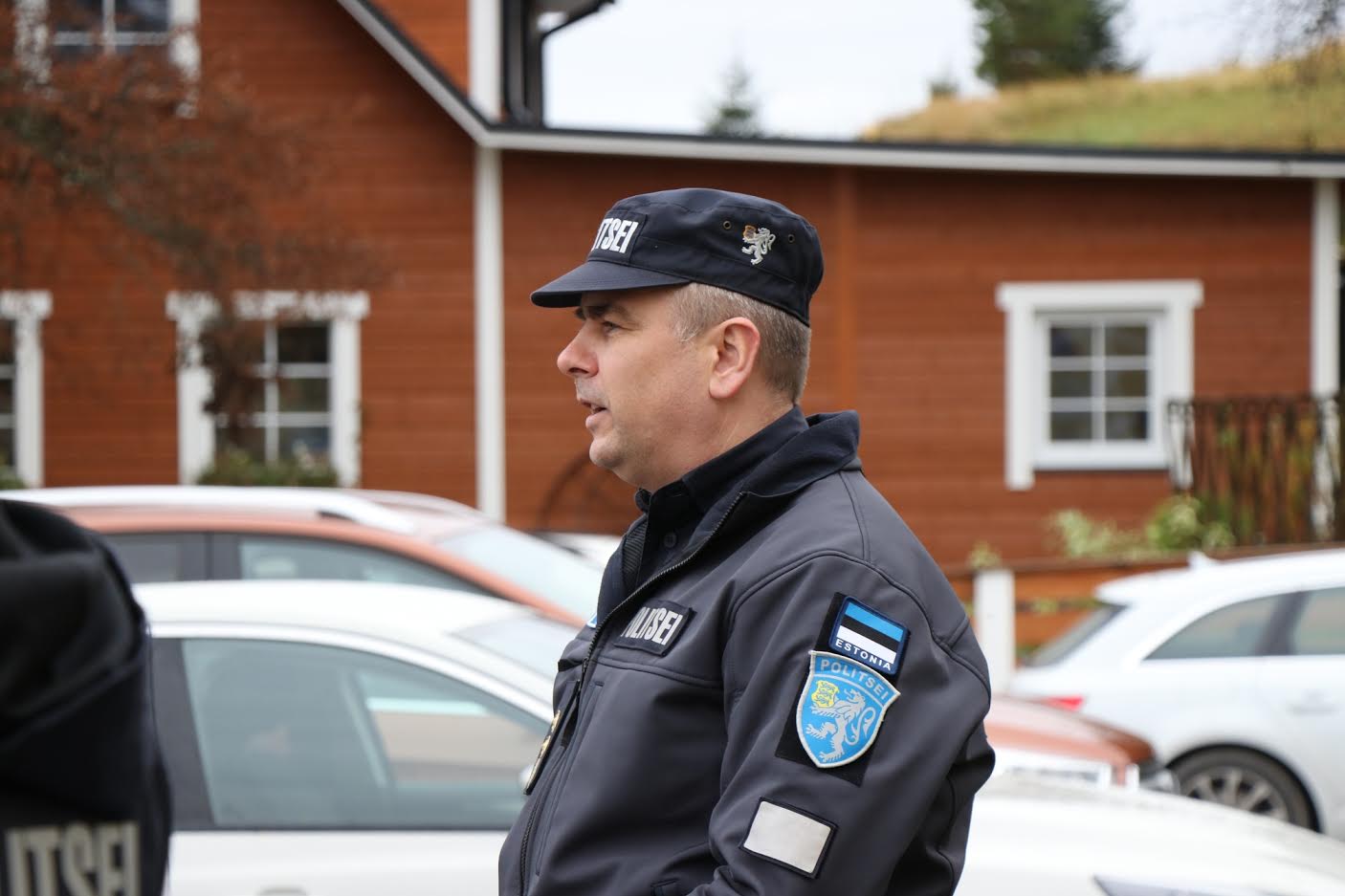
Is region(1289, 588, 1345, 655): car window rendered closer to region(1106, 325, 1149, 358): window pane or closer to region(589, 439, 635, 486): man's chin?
region(589, 439, 635, 486): man's chin

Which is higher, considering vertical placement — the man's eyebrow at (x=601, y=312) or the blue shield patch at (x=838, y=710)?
the man's eyebrow at (x=601, y=312)

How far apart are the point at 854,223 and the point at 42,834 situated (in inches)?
531

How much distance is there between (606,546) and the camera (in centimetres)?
852

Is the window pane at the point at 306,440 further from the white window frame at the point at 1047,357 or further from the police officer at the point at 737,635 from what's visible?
the police officer at the point at 737,635

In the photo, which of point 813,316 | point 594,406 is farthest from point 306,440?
point 594,406

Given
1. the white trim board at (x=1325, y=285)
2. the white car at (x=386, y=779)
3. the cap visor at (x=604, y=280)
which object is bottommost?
the white car at (x=386, y=779)

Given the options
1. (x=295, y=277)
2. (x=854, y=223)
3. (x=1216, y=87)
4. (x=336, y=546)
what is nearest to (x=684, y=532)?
(x=336, y=546)

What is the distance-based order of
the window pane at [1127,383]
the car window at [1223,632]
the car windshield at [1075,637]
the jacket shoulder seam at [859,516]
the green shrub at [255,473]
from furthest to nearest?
the window pane at [1127,383] < the green shrub at [255,473] < the car windshield at [1075,637] < the car window at [1223,632] < the jacket shoulder seam at [859,516]

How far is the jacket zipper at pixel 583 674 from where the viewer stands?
1996 millimetres

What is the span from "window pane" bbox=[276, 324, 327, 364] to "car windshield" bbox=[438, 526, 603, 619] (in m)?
8.09

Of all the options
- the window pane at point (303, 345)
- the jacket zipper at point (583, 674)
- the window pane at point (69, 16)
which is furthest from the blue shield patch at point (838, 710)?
the window pane at point (303, 345)

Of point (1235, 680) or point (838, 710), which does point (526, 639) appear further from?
point (1235, 680)

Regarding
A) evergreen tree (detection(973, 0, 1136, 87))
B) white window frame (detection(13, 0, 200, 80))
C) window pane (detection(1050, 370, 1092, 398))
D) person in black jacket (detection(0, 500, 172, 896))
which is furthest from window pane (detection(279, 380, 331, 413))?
evergreen tree (detection(973, 0, 1136, 87))

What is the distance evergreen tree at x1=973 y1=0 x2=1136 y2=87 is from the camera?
55.1 meters
